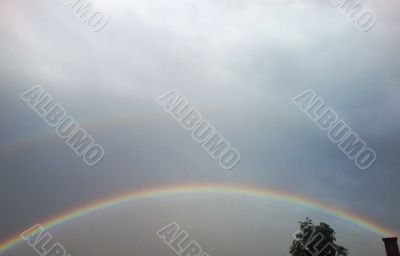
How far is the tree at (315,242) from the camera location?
4178 cm

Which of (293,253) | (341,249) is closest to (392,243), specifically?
(341,249)

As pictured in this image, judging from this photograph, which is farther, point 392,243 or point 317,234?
point 317,234

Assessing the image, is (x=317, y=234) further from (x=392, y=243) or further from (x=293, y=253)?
(x=392, y=243)

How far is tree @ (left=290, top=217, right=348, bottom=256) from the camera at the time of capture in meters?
41.8

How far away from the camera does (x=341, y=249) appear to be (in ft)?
139

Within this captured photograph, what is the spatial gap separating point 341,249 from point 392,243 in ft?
17.9

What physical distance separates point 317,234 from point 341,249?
269 centimetres

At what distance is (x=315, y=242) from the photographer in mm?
42438

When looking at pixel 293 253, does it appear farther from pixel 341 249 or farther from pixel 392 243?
pixel 392 243

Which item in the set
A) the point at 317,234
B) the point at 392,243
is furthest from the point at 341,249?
the point at 392,243

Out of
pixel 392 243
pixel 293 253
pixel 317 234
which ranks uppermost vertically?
pixel 392 243

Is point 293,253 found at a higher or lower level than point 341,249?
lower

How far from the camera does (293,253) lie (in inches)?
1671

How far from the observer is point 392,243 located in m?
38.3
